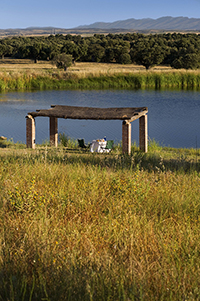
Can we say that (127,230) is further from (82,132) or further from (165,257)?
(82,132)

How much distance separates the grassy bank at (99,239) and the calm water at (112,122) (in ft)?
34.6

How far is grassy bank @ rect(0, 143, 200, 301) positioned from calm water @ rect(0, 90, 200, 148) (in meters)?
10.5

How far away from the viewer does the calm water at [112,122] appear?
20.1 m

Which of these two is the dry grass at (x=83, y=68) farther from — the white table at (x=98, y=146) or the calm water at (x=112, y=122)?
the white table at (x=98, y=146)

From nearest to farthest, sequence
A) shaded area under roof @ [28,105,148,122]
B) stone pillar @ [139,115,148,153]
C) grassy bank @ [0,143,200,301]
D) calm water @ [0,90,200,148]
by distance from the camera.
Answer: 1. grassy bank @ [0,143,200,301]
2. shaded area under roof @ [28,105,148,122]
3. stone pillar @ [139,115,148,153]
4. calm water @ [0,90,200,148]

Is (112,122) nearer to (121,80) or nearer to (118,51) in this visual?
(121,80)

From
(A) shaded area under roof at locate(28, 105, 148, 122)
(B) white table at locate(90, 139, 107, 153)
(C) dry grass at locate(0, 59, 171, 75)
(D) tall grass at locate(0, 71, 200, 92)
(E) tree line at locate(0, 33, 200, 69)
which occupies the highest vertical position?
(E) tree line at locate(0, 33, 200, 69)

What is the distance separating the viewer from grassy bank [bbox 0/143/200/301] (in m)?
2.77

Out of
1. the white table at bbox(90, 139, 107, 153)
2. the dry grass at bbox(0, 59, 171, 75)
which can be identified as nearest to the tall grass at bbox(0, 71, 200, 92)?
the dry grass at bbox(0, 59, 171, 75)

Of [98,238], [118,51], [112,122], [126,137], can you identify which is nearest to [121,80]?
[112,122]

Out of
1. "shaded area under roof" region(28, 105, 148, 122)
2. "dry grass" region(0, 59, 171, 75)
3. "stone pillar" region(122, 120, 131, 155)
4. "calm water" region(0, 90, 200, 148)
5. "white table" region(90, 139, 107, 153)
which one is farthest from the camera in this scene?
"dry grass" region(0, 59, 171, 75)

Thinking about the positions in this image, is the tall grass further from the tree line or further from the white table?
the white table

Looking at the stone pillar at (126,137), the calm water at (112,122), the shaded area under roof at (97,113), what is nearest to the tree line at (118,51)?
the calm water at (112,122)

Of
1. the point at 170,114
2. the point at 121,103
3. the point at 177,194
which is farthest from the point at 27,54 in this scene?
the point at 177,194
